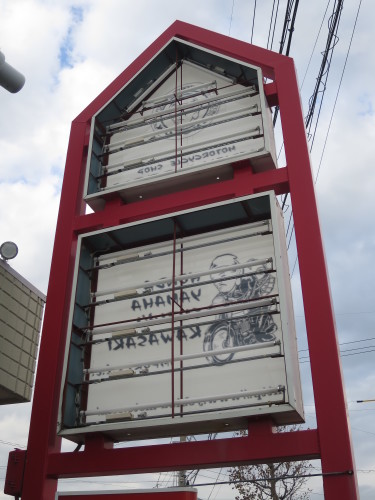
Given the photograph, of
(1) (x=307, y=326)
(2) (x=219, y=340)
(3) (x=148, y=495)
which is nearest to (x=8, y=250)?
(2) (x=219, y=340)

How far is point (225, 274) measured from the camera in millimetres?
8625

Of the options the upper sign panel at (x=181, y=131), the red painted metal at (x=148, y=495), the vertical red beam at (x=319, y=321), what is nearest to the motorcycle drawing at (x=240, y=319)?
the vertical red beam at (x=319, y=321)

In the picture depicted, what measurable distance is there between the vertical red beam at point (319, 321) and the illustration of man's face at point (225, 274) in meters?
0.99

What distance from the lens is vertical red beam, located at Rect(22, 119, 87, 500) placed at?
8000 millimetres

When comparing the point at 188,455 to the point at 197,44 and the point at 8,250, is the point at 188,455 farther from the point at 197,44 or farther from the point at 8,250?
the point at 197,44

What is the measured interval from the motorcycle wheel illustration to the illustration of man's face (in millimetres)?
565

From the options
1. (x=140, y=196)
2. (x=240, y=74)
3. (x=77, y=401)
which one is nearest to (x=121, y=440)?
(x=77, y=401)

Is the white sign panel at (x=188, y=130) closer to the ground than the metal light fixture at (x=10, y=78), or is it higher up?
higher up

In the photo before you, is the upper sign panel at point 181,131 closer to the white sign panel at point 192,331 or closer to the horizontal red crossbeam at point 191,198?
the horizontal red crossbeam at point 191,198

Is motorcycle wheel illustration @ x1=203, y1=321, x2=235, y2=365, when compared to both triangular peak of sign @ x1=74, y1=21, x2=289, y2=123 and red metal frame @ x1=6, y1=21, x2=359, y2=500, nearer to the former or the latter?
red metal frame @ x1=6, y1=21, x2=359, y2=500

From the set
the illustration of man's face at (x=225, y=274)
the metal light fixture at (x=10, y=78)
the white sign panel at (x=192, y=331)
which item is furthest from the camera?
the illustration of man's face at (x=225, y=274)

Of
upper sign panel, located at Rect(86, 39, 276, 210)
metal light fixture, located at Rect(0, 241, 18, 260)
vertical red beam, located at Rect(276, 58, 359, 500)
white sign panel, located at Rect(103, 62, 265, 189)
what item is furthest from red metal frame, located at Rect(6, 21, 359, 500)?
metal light fixture, located at Rect(0, 241, 18, 260)

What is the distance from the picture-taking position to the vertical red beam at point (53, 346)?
315 inches

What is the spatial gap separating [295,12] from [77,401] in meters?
7.14
